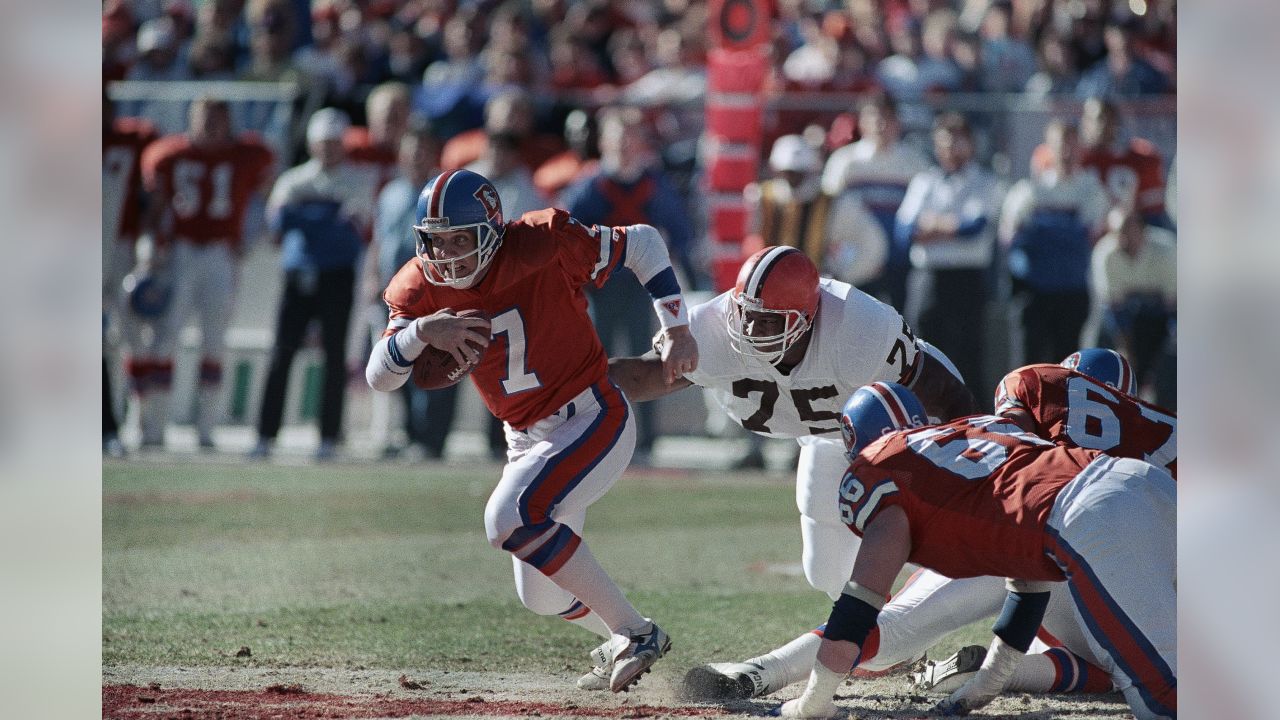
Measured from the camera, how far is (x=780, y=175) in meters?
9.30

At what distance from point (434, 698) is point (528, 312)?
1.21 m

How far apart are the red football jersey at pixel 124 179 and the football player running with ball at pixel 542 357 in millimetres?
5776

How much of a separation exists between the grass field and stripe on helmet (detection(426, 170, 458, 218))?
5.03 feet

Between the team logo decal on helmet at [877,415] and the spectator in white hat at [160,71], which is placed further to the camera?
the spectator in white hat at [160,71]

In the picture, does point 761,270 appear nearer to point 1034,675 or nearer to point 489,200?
point 489,200

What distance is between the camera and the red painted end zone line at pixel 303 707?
166 inches

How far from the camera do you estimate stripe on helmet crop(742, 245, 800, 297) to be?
4.57 m

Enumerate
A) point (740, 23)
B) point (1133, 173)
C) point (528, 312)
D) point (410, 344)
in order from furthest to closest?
1. point (740, 23)
2. point (1133, 173)
3. point (528, 312)
4. point (410, 344)

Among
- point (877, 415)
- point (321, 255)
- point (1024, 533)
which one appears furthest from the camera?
point (321, 255)


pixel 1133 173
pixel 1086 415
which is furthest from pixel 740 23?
pixel 1086 415

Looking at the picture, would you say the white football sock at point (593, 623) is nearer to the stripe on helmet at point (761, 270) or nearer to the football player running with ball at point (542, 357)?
the football player running with ball at point (542, 357)

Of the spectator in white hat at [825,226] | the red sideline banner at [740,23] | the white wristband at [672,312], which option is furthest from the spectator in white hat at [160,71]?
the white wristband at [672,312]

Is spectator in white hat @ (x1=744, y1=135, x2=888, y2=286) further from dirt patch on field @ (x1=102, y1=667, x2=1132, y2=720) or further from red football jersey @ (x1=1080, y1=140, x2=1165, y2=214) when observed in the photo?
dirt patch on field @ (x1=102, y1=667, x2=1132, y2=720)

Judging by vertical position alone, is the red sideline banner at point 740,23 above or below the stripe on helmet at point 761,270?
above
